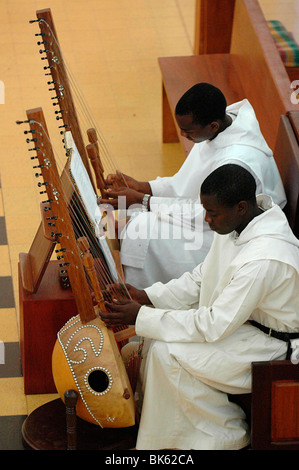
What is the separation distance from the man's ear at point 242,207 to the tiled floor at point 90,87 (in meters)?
1.34

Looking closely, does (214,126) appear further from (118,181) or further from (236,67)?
(236,67)

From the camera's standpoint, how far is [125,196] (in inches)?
161

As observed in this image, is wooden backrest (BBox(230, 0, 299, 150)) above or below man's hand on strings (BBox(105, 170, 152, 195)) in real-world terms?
above

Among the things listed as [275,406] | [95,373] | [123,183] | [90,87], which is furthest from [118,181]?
[90,87]

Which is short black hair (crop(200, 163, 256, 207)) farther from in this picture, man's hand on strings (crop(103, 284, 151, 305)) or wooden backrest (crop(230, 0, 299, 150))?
wooden backrest (crop(230, 0, 299, 150))

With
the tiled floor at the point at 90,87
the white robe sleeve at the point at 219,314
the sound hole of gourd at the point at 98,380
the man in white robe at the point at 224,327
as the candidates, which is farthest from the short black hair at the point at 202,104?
the tiled floor at the point at 90,87

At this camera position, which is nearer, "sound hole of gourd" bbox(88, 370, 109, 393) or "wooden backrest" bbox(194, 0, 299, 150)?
"sound hole of gourd" bbox(88, 370, 109, 393)

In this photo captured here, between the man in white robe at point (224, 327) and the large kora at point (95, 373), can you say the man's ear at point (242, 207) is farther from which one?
the large kora at point (95, 373)

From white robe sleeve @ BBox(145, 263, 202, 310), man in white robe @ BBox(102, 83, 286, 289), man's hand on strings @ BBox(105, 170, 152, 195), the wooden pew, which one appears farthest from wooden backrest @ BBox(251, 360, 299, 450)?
man's hand on strings @ BBox(105, 170, 152, 195)

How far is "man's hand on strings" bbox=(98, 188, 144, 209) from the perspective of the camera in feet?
13.2

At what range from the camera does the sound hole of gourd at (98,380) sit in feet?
10.3

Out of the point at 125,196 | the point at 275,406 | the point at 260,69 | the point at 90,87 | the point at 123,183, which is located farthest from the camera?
the point at 90,87

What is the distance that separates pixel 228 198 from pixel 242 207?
0.08 meters

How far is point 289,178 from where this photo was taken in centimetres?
377
